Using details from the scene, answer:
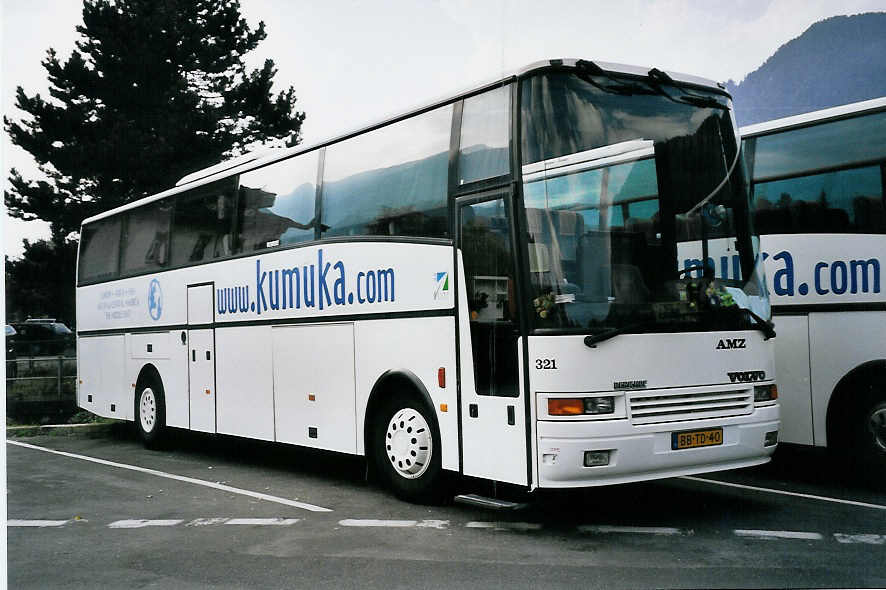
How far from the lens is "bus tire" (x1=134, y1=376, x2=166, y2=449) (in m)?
13.5

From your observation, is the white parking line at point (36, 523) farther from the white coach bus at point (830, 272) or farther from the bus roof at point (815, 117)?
the bus roof at point (815, 117)

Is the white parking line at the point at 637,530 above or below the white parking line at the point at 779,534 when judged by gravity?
above

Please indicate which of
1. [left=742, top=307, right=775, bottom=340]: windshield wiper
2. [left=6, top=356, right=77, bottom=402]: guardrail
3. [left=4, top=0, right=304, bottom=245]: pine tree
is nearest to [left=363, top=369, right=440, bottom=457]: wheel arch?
[left=742, top=307, right=775, bottom=340]: windshield wiper

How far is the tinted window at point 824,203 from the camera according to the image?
8656 mm

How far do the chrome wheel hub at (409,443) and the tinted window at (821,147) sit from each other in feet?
14.0

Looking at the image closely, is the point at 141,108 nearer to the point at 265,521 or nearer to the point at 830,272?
the point at 265,521

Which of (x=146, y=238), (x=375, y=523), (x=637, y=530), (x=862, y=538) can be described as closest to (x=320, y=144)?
(x=375, y=523)

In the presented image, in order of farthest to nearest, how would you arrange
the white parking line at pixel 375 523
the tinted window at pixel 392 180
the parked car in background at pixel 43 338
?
1. the parked car in background at pixel 43 338
2. the tinted window at pixel 392 180
3. the white parking line at pixel 375 523

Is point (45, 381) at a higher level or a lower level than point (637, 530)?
higher

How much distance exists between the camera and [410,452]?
8.44 m

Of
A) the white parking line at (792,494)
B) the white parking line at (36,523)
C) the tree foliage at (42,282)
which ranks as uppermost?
the tree foliage at (42,282)

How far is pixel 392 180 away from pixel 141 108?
447 centimetres

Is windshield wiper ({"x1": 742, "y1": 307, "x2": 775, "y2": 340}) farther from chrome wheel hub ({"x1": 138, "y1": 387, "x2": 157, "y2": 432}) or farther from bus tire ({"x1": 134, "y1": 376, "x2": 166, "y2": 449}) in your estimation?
chrome wheel hub ({"x1": 138, "y1": 387, "x2": 157, "y2": 432})

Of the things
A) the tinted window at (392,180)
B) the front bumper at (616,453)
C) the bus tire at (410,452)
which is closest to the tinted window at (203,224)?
the tinted window at (392,180)
